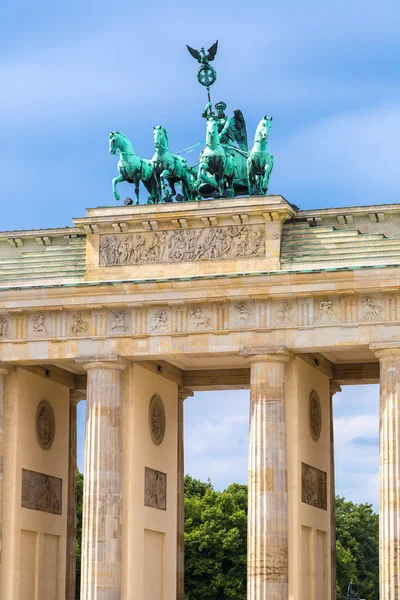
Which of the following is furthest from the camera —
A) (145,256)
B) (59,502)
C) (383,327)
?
(59,502)

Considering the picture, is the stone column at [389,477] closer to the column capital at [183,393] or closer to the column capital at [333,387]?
the column capital at [333,387]

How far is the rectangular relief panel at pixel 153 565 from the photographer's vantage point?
56.2 metres

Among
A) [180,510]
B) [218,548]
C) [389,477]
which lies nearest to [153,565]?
[180,510]

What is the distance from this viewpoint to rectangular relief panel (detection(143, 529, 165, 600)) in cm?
5625

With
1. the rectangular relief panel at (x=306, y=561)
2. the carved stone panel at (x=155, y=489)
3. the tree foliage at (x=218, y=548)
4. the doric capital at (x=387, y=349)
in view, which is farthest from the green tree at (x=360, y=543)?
the doric capital at (x=387, y=349)

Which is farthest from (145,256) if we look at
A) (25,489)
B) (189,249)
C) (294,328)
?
(25,489)

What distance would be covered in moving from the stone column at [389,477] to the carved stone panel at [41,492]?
13.7m

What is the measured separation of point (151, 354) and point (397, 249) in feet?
30.2

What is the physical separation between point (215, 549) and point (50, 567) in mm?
35946

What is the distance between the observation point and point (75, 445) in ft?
205

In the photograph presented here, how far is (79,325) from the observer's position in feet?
182

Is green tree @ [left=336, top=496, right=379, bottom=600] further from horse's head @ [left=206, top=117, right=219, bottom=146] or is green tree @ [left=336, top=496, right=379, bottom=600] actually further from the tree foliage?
horse's head @ [left=206, top=117, right=219, bottom=146]

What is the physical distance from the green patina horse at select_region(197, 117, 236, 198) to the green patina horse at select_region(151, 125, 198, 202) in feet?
2.76

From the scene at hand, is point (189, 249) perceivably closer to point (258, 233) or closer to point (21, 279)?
point (258, 233)
